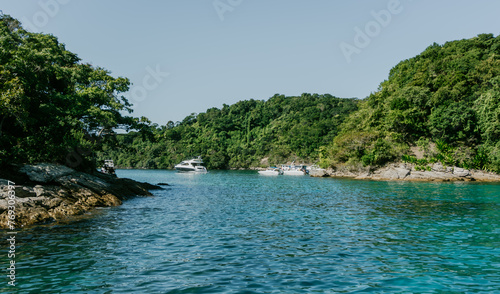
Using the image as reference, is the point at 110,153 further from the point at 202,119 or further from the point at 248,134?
the point at 248,134

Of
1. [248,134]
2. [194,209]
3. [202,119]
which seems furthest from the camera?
[202,119]

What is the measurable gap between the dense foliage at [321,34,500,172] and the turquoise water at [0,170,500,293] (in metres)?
44.8

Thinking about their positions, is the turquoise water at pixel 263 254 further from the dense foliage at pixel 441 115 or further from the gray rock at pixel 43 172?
the dense foliage at pixel 441 115

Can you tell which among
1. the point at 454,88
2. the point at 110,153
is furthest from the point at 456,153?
the point at 110,153

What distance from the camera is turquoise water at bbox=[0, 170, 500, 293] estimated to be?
9.28 m

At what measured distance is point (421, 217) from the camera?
2048 cm

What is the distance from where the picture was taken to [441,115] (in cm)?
6294

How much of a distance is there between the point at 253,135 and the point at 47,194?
152023 millimetres

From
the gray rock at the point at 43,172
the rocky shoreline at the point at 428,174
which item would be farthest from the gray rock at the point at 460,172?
the gray rock at the point at 43,172

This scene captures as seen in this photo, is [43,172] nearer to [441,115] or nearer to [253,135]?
[441,115]

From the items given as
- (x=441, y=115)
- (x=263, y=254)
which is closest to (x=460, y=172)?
(x=441, y=115)

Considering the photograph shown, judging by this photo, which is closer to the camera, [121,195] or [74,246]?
[74,246]

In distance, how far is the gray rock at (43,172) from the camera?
2258 cm

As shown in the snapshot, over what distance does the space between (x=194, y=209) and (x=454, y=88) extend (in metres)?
60.4
